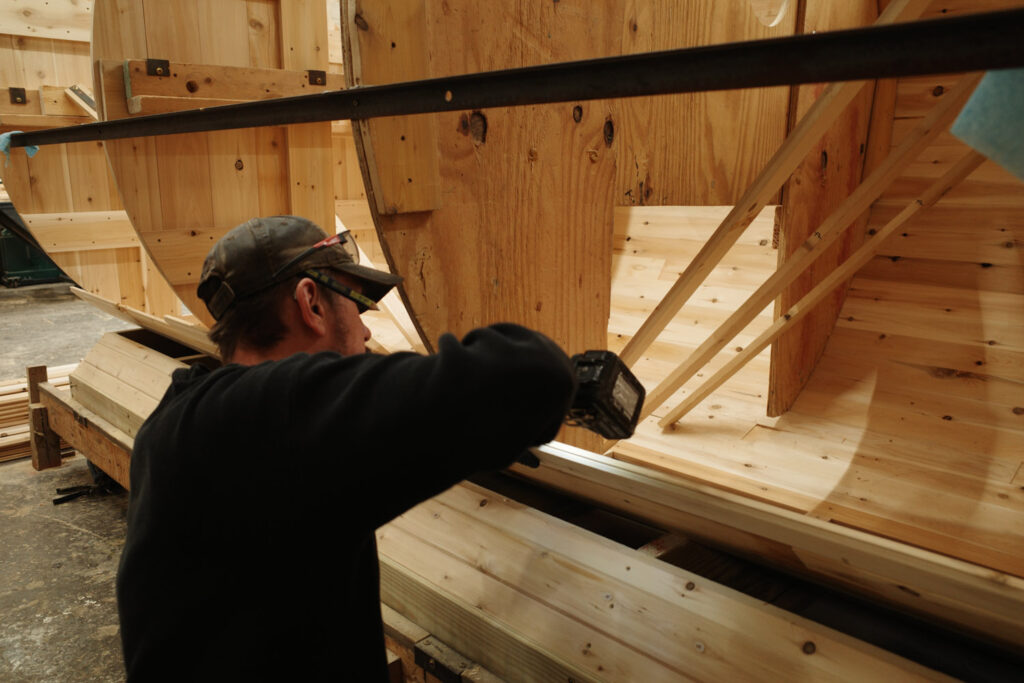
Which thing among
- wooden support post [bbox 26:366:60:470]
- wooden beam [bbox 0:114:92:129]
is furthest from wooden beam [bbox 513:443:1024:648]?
wooden beam [bbox 0:114:92:129]

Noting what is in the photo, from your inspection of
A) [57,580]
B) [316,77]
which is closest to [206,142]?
[316,77]

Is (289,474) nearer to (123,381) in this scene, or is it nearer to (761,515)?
(761,515)

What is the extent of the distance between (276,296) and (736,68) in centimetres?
79

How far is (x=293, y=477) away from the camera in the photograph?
0.91 metres

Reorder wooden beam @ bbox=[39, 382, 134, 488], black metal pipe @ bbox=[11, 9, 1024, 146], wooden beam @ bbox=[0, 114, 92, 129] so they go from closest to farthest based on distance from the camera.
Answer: black metal pipe @ bbox=[11, 9, 1024, 146] → wooden beam @ bbox=[39, 382, 134, 488] → wooden beam @ bbox=[0, 114, 92, 129]

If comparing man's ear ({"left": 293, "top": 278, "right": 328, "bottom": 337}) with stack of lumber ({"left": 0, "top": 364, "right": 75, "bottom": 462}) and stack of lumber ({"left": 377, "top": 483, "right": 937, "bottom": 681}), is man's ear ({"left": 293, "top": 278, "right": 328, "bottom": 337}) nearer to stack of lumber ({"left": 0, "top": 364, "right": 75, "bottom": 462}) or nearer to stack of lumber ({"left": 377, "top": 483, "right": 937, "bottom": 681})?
stack of lumber ({"left": 377, "top": 483, "right": 937, "bottom": 681})

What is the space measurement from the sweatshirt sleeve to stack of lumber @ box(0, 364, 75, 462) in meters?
3.84

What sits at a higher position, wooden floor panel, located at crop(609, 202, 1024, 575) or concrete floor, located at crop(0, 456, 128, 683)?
wooden floor panel, located at crop(609, 202, 1024, 575)

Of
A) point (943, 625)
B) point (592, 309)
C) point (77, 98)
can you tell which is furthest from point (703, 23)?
point (77, 98)

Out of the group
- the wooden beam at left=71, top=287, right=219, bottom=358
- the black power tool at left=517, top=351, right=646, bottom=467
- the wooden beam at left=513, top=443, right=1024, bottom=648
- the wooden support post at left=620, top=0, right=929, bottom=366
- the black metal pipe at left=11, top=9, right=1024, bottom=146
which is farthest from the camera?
the wooden beam at left=71, top=287, right=219, bottom=358

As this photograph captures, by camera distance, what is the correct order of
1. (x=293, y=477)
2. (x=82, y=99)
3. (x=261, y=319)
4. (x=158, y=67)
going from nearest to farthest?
(x=293, y=477) < (x=261, y=319) < (x=158, y=67) < (x=82, y=99)

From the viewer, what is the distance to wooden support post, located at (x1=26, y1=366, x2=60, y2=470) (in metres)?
3.84

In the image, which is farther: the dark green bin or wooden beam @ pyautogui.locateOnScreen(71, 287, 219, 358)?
the dark green bin

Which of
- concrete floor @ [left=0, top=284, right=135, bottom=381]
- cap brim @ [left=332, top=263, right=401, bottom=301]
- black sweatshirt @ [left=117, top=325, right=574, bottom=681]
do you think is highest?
cap brim @ [left=332, top=263, right=401, bottom=301]
